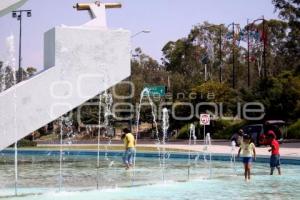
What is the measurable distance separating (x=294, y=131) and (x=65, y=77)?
29.1 m

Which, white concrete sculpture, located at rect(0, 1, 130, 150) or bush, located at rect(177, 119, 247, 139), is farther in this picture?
bush, located at rect(177, 119, 247, 139)

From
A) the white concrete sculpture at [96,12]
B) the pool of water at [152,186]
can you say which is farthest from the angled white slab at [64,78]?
the pool of water at [152,186]

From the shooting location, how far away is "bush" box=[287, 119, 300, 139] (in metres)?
40.4

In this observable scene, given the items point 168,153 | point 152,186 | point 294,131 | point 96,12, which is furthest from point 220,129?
point 152,186

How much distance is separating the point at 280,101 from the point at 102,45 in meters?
29.4

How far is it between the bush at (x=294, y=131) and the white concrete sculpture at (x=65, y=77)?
89.9 feet

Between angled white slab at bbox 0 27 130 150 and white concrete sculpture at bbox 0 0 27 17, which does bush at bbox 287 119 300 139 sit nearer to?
angled white slab at bbox 0 27 130 150

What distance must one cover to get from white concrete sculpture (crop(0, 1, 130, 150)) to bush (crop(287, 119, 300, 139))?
27.4 m

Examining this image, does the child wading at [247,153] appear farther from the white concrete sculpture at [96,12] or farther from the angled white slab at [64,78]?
the white concrete sculpture at [96,12]

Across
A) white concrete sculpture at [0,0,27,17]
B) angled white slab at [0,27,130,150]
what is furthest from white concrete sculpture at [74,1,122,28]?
white concrete sculpture at [0,0,27,17]

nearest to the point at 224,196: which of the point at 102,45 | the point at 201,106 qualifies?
the point at 102,45

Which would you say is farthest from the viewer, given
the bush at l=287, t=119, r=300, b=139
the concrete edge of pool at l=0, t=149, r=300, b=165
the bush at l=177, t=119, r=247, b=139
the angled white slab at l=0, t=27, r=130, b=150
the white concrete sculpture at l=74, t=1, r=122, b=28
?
the bush at l=177, t=119, r=247, b=139

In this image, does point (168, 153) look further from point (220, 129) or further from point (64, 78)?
point (220, 129)

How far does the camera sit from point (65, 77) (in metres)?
14.1
